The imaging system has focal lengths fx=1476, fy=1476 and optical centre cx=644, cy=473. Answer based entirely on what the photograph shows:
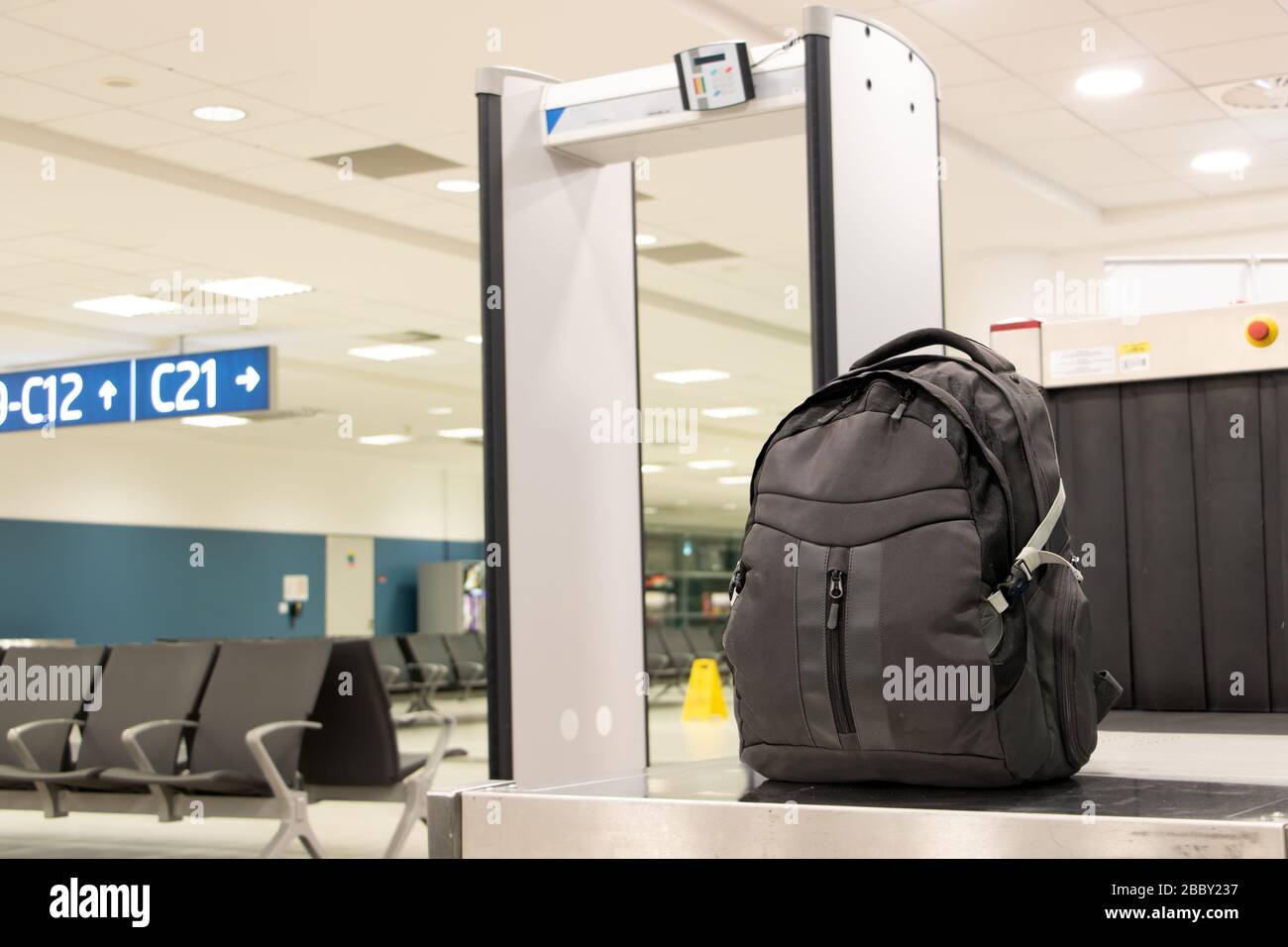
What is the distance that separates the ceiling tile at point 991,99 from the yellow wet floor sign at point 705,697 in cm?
848

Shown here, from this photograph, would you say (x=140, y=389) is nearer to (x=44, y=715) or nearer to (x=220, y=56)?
(x=44, y=715)

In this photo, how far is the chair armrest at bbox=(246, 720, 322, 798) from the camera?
547cm

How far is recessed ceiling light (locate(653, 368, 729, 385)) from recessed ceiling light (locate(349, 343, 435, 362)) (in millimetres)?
2314

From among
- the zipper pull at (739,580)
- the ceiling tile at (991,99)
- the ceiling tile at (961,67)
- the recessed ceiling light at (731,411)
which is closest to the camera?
the zipper pull at (739,580)

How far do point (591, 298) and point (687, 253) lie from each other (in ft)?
21.9

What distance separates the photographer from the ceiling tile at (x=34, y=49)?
17.6ft

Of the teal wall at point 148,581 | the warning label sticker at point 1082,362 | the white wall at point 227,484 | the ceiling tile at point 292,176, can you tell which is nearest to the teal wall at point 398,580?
the white wall at point 227,484

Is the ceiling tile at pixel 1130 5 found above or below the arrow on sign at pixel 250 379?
above

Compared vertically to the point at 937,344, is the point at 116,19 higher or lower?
higher

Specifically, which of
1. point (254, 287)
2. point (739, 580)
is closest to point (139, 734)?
point (254, 287)

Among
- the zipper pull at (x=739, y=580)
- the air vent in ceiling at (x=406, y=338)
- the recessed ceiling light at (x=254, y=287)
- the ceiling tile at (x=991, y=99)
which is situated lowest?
the zipper pull at (x=739, y=580)

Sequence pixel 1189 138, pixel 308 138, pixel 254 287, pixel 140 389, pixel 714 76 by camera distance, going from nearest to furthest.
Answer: pixel 714 76 < pixel 308 138 < pixel 1189 138 < pixel 140 389 < pixel 254 287

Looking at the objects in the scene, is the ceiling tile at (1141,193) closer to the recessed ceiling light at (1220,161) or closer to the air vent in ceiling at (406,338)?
the recessed ceiling light at (1220,161)

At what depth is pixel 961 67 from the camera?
6.30 meters
